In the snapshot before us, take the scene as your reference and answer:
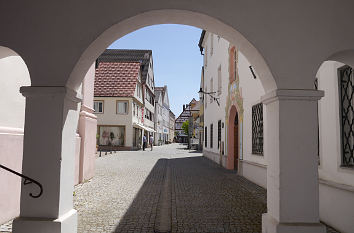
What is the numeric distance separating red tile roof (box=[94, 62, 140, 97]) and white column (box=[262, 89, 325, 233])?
26.7 metres

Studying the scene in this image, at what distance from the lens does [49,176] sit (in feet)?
12.0

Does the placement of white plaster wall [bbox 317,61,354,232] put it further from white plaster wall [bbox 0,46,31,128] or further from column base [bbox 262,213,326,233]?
white plaster wall [bbox 0,46,31,128]

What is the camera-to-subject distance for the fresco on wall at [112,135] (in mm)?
30062

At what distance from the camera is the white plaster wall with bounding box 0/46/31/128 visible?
16.8 ft

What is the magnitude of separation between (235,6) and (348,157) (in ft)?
10.6

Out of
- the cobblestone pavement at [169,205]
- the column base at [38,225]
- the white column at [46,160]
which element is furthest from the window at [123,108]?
the column base at [38,225]

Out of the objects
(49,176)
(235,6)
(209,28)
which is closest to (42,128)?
(49,176)

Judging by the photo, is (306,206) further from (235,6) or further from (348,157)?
(235,6)

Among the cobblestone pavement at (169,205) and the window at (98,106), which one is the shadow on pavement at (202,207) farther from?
the window at (98,106)

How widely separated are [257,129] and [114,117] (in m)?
22.8

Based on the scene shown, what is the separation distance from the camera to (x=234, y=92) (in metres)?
12.2

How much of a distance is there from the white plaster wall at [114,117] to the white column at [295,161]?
1059 inches

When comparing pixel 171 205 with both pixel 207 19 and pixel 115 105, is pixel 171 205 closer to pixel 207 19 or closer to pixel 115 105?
pixel 207 19

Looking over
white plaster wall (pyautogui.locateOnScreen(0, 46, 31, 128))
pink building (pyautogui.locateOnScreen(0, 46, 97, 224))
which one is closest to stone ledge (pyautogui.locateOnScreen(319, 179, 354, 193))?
pink building (pyautogui.locateOnScreen(0, 46, 97, 224))
